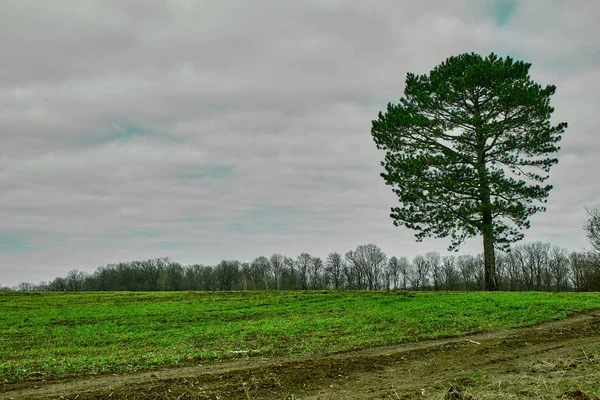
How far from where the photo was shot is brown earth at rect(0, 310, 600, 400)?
7.38 meters

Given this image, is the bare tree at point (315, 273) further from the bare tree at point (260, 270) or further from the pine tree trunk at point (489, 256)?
the pine tree trunk at point (489, 256)

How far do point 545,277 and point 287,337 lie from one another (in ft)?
336

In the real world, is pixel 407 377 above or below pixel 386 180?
below

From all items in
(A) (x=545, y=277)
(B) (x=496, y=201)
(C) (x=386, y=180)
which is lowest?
(A) (x=545, y=277)

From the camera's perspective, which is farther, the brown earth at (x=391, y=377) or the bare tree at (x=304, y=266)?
the bare tree at (x=304, y=266)

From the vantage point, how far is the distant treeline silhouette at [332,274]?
101m

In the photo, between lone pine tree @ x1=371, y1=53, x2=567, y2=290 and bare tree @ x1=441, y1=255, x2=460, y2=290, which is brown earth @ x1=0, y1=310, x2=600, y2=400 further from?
bare tree @ x1=441, y1=255, x2=460, y2=290

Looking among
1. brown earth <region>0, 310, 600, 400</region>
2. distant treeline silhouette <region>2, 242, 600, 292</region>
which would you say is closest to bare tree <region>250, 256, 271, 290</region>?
distant treeline silhouette <region>2, 242, 600, 292</region>

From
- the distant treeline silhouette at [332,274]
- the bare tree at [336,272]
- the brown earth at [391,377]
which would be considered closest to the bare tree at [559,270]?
the distant treeline silhouette at [332,274]

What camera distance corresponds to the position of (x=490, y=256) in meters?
29.2

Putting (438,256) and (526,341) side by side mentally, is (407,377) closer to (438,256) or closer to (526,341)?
(526,341)

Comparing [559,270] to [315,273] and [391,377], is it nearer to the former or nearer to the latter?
[315,273]

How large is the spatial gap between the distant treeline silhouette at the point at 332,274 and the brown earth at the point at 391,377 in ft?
307

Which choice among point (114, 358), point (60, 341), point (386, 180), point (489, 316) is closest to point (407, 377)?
point (114, 358)
